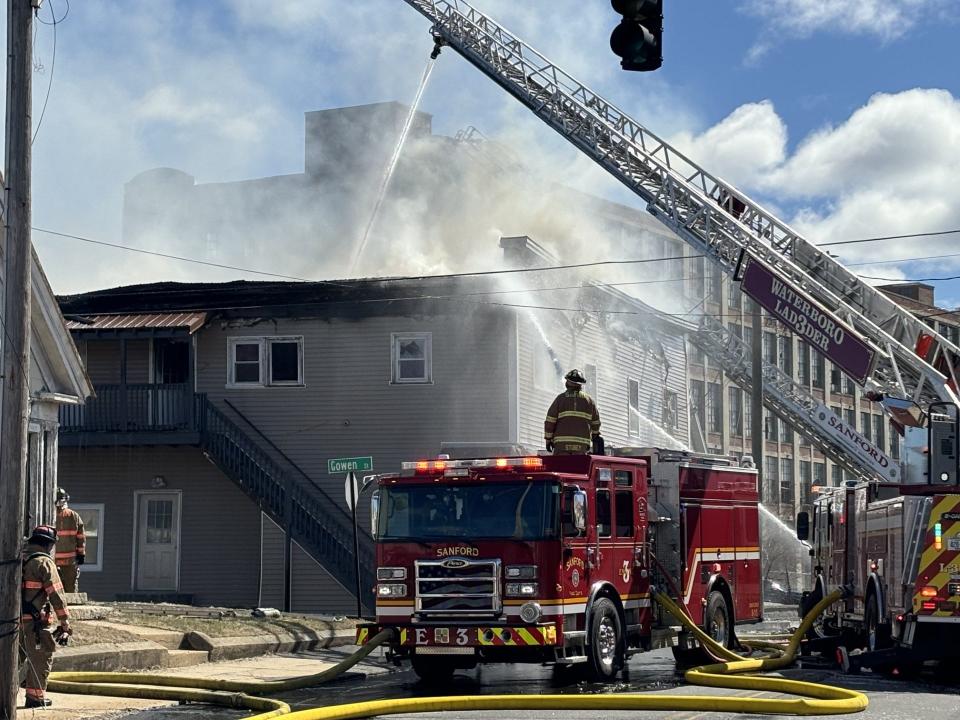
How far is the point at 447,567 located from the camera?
13633mm

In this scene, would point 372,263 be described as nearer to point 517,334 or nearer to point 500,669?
point 517,334

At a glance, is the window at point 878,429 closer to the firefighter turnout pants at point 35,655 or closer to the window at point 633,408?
the window at point 633,408

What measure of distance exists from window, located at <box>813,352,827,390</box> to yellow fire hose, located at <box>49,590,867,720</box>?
50.8 m

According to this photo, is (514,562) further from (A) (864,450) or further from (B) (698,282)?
(B) (698,282)

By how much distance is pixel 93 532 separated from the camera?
29.2m

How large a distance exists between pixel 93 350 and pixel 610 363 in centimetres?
1160

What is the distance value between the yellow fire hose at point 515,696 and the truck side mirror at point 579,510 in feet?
6.06

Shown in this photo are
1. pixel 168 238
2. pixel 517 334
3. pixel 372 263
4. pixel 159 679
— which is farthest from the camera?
pixel 168 238

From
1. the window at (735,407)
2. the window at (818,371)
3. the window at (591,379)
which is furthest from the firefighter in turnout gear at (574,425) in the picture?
the window at (818,371)

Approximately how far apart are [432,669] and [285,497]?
13.1 meters

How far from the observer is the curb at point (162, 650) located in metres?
14.7

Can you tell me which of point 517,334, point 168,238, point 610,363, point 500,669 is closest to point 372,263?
point 610,363

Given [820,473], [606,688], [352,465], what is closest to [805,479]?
[820,473]

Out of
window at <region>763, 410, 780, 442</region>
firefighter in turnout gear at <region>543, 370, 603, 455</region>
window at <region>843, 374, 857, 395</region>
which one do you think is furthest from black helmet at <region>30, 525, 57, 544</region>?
window at <region>843, 374, 857, 395</region>
